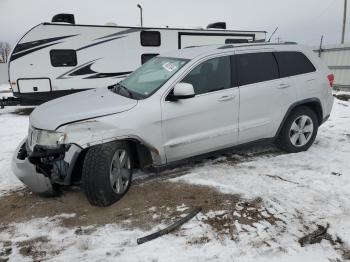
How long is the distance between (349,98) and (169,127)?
10485 millimetres

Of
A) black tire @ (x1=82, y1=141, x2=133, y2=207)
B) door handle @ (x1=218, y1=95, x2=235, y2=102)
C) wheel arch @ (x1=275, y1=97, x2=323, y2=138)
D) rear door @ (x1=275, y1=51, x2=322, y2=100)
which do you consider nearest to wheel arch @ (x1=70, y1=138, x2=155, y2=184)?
black tire @ (x1=82, y1=141, x2=133, y2=207)

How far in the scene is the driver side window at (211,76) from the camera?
468 cm

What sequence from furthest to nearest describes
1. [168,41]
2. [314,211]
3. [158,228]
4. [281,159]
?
1. [168,41]
2. [281,159]
3. [314,211]
4. [158,228]

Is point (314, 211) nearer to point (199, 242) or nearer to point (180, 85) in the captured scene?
point (199, 242)

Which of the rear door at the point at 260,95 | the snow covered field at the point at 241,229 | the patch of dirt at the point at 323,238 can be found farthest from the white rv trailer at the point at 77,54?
the patch of dirt at the point at 323,238

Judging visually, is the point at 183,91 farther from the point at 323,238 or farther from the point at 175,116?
the point at 323,238

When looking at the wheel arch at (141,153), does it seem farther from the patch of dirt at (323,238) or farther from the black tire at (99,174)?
the patch of dirt at (323,238)

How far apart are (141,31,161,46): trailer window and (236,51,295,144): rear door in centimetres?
663

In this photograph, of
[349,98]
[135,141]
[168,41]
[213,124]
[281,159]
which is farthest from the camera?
[349,98]

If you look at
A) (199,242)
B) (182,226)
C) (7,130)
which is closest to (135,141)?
(182,226)

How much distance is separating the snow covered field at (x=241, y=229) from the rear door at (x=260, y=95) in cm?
59

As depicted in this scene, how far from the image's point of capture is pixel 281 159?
555cm

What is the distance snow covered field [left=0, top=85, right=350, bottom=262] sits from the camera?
125 inches

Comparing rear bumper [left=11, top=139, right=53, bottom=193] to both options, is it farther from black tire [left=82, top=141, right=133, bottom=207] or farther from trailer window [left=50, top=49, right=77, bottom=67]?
trailer window [left=50, top=49, right=77, bottom=67]
